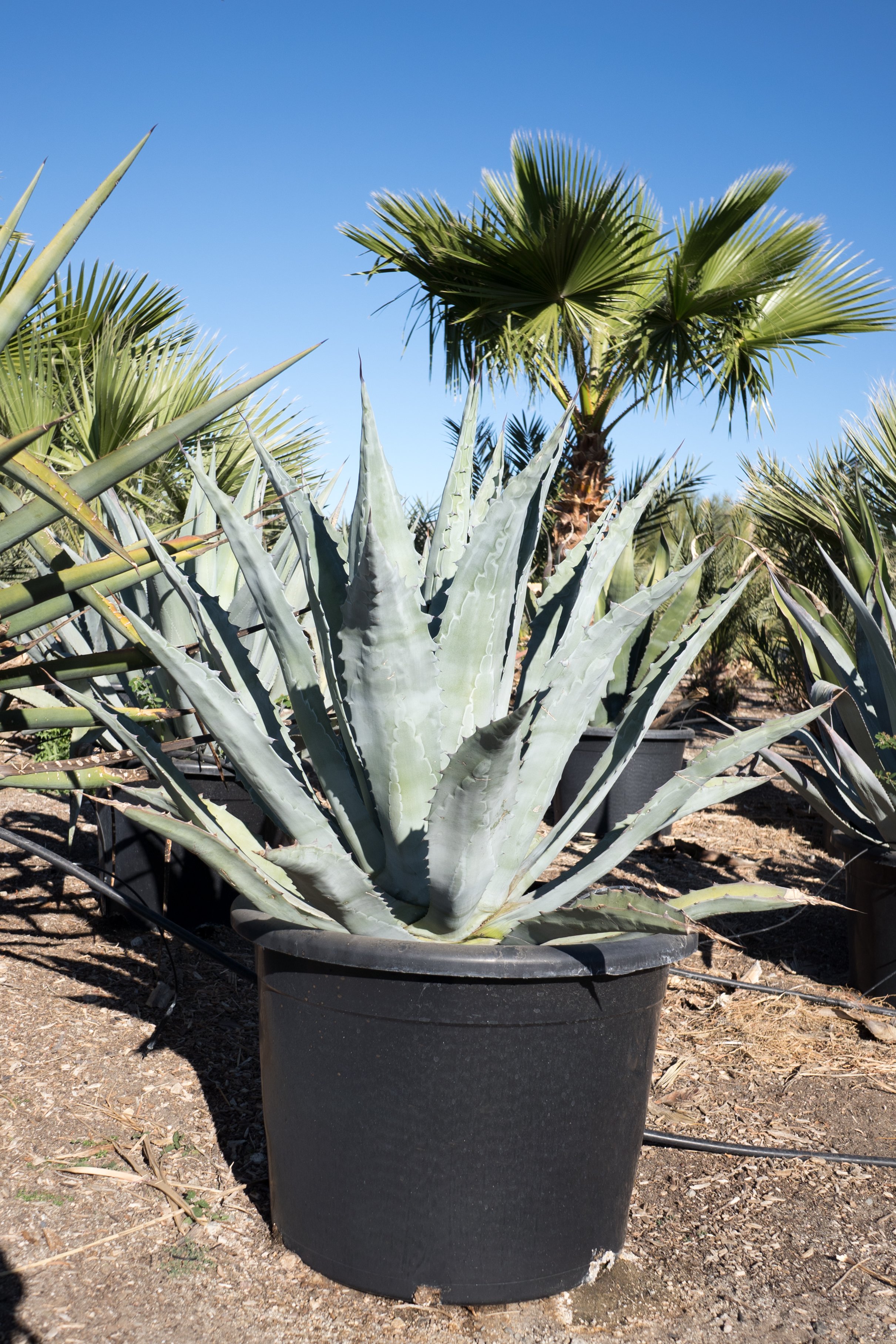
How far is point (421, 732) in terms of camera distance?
1434mm

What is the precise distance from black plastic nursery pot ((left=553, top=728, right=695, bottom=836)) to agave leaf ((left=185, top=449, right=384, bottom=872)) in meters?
3.47

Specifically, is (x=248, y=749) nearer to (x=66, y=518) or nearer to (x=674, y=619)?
(x=66, y=518)

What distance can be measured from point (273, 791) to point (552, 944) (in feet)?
1.62

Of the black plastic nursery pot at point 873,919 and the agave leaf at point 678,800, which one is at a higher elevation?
the agave leaf at point 678,800

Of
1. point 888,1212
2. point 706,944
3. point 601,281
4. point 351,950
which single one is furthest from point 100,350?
point 888,1212

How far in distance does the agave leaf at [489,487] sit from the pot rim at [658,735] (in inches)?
115

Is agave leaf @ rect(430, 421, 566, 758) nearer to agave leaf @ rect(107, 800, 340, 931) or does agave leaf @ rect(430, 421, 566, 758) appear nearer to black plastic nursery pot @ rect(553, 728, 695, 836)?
agave leaf @ rect(107, 800, 340, 931)

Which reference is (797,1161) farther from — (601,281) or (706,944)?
(601,281)

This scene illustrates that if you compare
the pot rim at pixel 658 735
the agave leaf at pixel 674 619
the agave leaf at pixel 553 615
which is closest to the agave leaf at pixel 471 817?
the agave leaf at pixel 553 615

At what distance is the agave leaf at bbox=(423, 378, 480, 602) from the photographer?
1.73m

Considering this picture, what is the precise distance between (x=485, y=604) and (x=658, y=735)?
3.57 metres

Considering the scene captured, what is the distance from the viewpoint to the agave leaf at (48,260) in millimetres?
1340

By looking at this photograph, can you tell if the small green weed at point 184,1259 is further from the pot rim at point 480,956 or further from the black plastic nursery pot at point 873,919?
the black plastic nursery pot at point 873,919

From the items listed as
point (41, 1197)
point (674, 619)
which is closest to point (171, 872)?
point (41, 1197)
